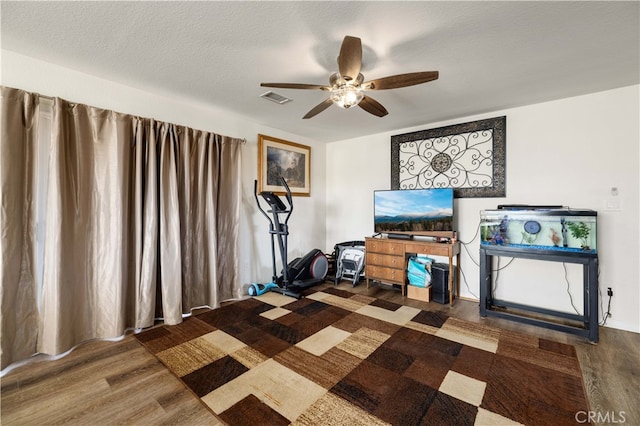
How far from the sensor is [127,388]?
6.12 ft

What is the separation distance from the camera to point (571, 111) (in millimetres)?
2979

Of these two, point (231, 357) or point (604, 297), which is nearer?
point (231, 357)

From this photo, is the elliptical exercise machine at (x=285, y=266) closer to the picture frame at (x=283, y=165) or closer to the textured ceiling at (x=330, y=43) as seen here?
the picture frame at (x=283, y=165)

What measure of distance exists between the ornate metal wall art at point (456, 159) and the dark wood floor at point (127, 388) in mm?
1927

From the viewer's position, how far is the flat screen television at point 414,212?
3.65m

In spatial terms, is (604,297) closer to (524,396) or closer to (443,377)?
(524,396)

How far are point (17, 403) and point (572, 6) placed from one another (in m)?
4.32

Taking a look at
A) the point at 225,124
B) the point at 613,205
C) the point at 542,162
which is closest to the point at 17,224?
the point at 225,124

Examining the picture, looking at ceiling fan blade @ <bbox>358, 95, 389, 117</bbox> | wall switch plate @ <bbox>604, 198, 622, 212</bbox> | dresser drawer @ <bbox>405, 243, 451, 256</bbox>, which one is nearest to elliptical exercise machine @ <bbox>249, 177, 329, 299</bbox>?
dresser drawer @ <bbox>405, 243, 451, 256</bbox>

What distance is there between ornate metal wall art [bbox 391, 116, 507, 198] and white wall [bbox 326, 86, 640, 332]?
0.33ft

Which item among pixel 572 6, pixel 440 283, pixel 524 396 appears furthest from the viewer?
pixel 440 283

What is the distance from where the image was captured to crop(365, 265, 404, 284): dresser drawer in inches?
149

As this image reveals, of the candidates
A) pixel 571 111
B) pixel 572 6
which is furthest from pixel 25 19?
pixel 571 111

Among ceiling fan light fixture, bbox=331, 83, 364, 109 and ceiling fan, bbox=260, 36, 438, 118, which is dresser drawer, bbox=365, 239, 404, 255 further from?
ceiling fan light fixture, bbox=331, 83, 364, 109
